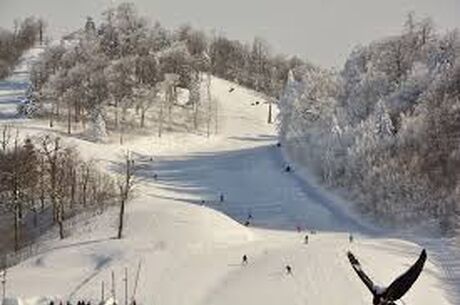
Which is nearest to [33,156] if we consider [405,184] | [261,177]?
[261,177]

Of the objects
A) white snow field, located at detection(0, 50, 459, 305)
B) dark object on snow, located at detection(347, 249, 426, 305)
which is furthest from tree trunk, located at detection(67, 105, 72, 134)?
dark object on snow, located at detection(347, 249, 426, 305)

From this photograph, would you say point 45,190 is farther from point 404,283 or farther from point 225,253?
point 404,283

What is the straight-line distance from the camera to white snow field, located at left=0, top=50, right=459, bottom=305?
44250 millimetres

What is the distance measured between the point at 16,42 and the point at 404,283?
146 metres

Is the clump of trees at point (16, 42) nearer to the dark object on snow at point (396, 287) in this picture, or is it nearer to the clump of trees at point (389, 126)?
the clump of trees at point (389, 126)

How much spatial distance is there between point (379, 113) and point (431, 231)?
21.1 metres

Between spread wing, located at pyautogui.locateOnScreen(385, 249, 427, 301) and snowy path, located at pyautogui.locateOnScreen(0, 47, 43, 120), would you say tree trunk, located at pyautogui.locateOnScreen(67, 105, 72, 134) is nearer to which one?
snowy path, located at pyautogui.locateOnScreen(0, 47, 43, 120)

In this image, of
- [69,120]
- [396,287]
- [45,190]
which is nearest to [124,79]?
[69,120]

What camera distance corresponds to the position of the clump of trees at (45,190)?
6181 cm

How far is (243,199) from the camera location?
2977 inches

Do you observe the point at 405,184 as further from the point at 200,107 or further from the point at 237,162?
the point at 200,107

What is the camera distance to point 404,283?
606 cm

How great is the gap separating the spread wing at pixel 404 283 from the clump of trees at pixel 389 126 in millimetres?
53872

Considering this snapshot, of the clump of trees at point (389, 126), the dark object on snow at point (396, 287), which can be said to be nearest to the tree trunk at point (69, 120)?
the clump of trees at point (389, 126)
